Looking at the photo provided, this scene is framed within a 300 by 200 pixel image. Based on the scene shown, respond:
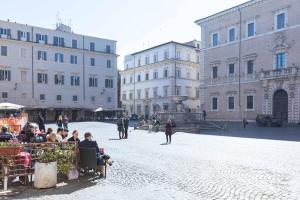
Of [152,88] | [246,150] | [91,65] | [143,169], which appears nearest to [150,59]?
[152,88]

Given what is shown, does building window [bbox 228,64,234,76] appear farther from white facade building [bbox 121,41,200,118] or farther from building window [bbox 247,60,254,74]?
white facade building [bbox 121,41,200,118]

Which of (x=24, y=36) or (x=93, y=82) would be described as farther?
(x=93, y=82)

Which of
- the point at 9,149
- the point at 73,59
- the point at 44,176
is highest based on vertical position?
the point at 73,59

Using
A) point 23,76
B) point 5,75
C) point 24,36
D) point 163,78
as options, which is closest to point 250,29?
point 163,78

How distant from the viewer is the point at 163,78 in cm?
6156

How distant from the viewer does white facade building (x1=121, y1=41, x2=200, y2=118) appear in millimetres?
59875

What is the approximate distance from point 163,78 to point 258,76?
25.4m

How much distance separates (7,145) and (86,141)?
2200 millimetres

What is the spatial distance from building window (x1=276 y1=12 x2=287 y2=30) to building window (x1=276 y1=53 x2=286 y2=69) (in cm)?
327

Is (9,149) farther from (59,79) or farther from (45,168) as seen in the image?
(59,79)

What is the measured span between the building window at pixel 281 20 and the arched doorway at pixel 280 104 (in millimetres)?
7563

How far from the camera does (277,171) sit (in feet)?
33.5

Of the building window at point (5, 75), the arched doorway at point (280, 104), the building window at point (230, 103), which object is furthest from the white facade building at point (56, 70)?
the arched doorway at point (280, 104)

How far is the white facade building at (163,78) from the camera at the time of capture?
196 ft
